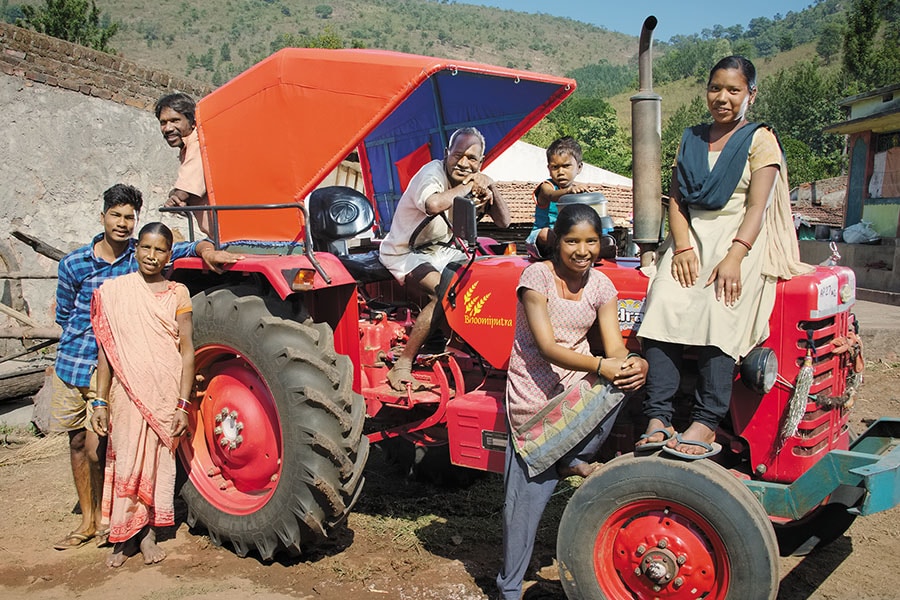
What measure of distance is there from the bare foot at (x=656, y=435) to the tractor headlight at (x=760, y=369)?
0.36 m

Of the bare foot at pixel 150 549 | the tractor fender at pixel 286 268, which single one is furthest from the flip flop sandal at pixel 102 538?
the tractor fender at pixel 286 268

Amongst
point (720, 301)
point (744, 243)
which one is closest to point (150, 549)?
point (720, 301)

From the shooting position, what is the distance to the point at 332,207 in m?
4.42

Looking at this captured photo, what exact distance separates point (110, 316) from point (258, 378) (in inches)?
31.7

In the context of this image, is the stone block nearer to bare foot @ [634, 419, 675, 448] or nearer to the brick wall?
the brick wall

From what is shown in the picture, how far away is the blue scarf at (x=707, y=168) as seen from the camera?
308 cm

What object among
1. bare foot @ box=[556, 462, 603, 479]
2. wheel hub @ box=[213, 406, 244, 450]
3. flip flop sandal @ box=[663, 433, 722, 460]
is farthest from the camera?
wheel hub @ box=[213, 406, 244, 450]

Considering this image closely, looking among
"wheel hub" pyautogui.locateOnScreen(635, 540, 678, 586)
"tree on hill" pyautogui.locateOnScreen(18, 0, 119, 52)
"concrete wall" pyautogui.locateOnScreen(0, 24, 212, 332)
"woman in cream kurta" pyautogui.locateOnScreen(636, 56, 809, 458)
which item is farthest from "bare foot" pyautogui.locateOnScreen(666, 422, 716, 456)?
"tree on hill" pyautogui.locateOnScreen(18, 0, 119, 52)

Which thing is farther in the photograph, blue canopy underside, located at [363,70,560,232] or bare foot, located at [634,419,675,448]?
blue canopy underside, located at [363,70,560,232]

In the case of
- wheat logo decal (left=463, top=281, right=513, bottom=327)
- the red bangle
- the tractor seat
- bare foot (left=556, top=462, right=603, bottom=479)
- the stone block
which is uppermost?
the stone block

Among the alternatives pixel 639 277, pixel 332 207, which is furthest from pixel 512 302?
pixel 332 207

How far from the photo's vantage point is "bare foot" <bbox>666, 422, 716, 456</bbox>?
9.68 ft

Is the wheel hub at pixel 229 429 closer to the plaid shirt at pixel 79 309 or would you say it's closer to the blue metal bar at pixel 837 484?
the plaid shirt at pixel 79 309

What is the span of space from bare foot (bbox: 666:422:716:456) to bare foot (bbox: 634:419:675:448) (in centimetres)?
5
